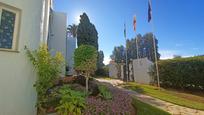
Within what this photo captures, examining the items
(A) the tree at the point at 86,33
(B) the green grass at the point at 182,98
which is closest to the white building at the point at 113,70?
(A) the tree at the point at 86,33

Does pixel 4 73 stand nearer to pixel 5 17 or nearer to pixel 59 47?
pixel 5 17

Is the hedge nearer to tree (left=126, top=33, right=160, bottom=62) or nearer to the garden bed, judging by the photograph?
the garden bed

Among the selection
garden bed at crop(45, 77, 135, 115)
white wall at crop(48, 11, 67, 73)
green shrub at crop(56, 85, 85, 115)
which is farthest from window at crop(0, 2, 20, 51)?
white wall at crop(48, 11, 67, 73)

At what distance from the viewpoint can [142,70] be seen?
19859 mm

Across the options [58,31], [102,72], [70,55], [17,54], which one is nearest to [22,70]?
[17,54]

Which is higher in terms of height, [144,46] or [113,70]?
[144,46]

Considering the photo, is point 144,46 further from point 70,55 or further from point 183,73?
point 183,73

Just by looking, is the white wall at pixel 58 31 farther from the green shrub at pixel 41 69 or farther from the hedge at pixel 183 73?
the green shrub at pixel 41 69

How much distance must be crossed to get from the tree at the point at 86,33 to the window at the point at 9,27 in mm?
24040

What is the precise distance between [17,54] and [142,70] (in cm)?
1646

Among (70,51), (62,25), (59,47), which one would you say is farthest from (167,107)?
(70,51)

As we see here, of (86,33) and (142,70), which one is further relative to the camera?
(86,33)

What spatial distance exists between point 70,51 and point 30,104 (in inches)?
738

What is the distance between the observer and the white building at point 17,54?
5.06 meters
